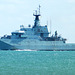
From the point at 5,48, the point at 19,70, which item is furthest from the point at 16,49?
the point at 19,70

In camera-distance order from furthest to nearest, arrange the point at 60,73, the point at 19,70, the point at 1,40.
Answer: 1. the point at 1,40
2. the point at 19,70
3. the point at 60,73

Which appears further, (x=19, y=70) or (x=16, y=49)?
(x=16, y=49)

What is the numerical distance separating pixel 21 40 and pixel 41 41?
4.59 meters

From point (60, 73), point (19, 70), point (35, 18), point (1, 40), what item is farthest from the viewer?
point (35, 18)

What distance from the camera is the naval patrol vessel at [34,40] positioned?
88875 millimetres

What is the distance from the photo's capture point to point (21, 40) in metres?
89.1

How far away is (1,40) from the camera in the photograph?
88.5 metres

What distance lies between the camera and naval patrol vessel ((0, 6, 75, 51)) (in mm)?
88875

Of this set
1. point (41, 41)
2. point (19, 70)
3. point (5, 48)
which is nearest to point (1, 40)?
point (5, 48)

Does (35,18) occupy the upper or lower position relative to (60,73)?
upper

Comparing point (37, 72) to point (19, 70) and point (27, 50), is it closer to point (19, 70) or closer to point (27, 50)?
point (19, 70)

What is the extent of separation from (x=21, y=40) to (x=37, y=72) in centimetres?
5163

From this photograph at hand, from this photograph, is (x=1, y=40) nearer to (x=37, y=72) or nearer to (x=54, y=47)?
(x=54, y=47)

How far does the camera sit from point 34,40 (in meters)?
89.2
